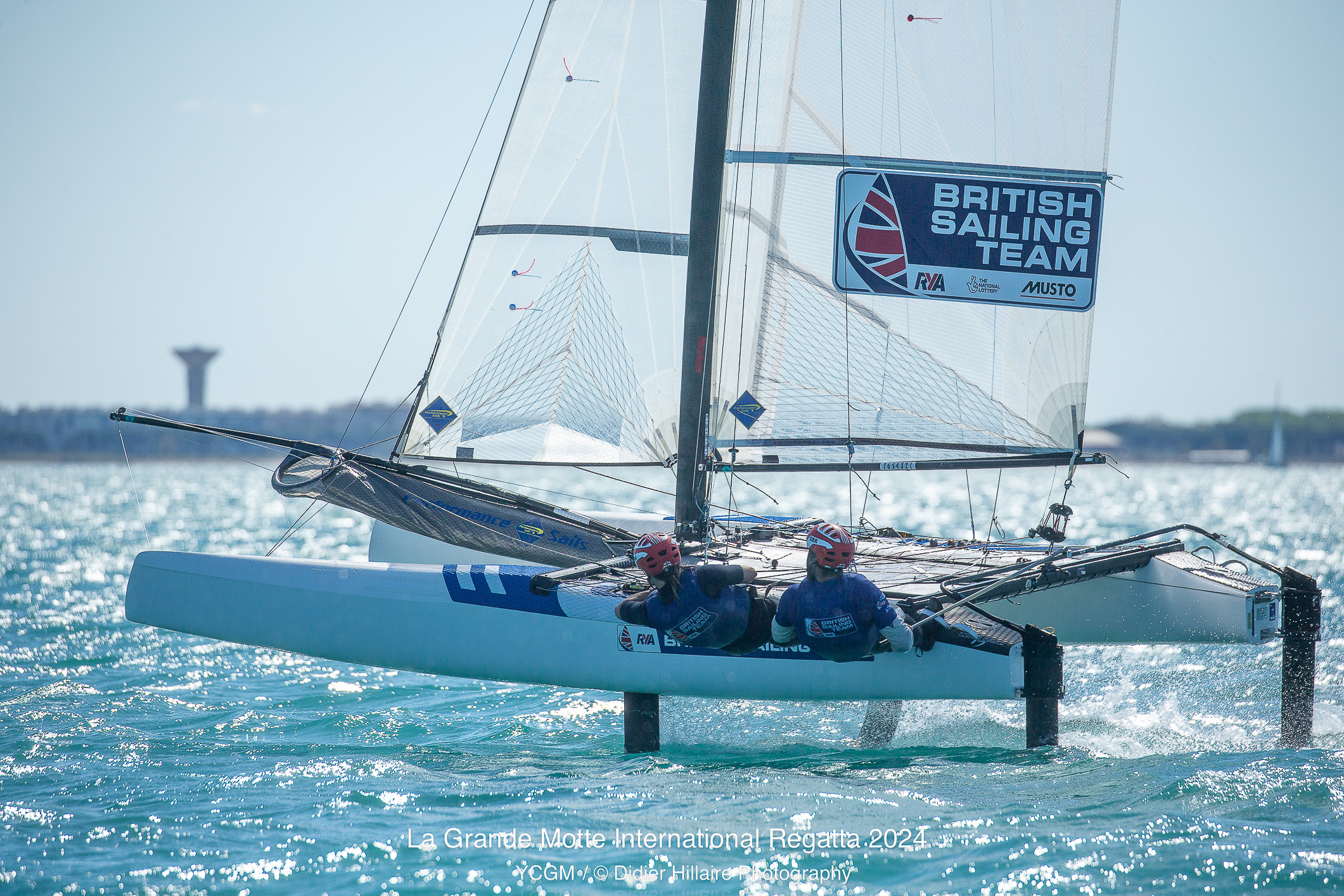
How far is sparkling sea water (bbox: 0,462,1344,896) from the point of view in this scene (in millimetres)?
3836

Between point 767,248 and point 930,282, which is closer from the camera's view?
point 930,282

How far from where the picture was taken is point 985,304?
6.19 m

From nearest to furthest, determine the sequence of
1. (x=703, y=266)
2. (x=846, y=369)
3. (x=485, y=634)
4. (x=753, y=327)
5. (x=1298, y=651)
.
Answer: (x=485, y=634) < (x=1298, y=651) < (x=703, y=266) < (x=846, y=369) < (x=753, y=327)

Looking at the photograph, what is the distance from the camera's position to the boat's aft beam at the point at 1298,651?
548 cm

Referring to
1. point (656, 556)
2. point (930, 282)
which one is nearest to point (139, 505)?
point (930, 282)

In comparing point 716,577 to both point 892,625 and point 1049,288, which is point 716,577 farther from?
point 1049,288

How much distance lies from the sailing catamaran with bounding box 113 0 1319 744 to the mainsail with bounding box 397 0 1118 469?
16 millimetres

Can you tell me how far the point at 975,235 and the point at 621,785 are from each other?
11.6ft

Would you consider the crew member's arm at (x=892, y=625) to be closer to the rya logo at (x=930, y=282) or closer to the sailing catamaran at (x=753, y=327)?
the sailing catamaran at (x=753, y=327)

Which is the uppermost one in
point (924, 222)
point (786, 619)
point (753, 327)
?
point (924, 222)

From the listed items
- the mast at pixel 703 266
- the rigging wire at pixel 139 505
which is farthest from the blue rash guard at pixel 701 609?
the rigging wire at pixel 139 505

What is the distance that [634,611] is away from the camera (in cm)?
505

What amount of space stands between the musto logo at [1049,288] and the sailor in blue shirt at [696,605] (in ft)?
8.11

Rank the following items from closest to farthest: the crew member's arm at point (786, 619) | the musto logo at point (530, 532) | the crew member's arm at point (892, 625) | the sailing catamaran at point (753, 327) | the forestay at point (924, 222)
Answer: the crew member's arm at point (892, 625) < the crew member's arm at point (786, 619) < the sailing catamaran at point (753, 327) < the forestay at point (924, 222) < the musto logo at point (530, 532)
